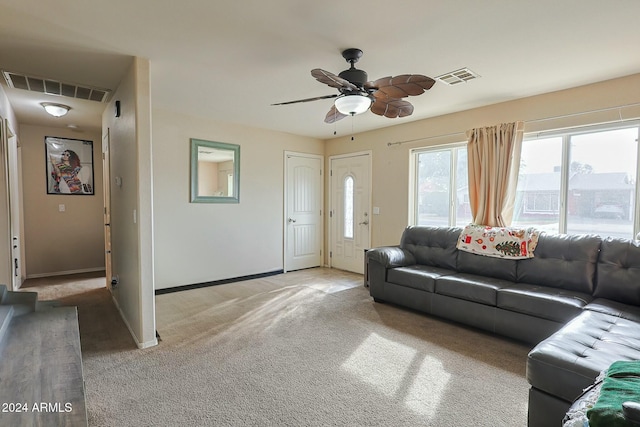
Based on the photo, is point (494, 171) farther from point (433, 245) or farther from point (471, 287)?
point (471, 287)

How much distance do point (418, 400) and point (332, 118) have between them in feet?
8.01

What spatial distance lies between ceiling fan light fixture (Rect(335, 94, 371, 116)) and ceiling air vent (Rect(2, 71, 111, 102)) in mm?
2650

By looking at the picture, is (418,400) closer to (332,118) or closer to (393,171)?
(332,118)

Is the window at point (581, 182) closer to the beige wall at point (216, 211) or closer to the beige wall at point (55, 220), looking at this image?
the beige wall at point (216, 211)

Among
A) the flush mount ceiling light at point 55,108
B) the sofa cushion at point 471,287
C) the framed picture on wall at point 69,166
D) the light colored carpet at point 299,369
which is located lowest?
the light colored carpet at point 299,369

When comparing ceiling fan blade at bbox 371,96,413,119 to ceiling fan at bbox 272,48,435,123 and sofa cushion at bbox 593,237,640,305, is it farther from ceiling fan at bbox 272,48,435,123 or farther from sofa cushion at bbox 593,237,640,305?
sofa cushion at bbox 593,237,640,305

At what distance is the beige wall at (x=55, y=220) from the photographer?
5.20 m

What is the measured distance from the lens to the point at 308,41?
2.44 meters

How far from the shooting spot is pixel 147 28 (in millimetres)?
2271

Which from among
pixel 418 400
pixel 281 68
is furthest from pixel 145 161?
pixel 418 400

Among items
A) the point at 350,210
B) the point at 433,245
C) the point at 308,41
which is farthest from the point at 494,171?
the point at 308,41

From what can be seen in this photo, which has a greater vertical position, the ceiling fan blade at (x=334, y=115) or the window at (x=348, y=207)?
the ceiling fan blade at (x=334, y=115)

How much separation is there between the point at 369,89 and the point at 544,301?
224 centimetres

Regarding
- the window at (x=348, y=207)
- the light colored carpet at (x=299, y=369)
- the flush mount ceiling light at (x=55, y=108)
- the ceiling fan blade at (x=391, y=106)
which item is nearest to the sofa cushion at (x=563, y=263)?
the light colored carpet at (x=299, y=369)
